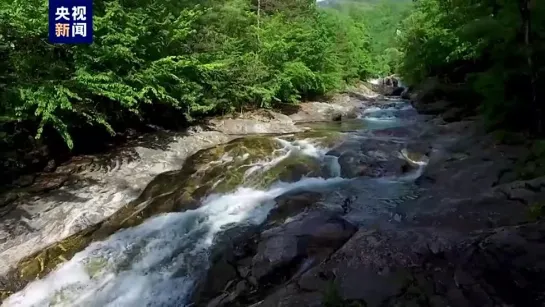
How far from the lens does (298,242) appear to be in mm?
6332

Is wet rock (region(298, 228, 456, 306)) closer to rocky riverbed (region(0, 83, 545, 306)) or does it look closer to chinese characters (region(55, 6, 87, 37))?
rocky riverbed (region(0, 83, 545, 306))

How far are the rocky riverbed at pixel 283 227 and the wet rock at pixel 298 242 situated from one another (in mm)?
23

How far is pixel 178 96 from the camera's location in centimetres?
1321

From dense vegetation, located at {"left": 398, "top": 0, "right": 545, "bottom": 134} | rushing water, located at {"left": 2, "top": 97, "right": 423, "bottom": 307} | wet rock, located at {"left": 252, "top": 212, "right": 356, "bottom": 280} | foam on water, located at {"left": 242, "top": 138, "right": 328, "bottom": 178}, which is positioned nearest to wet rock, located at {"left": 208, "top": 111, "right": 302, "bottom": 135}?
foam on water, located at {"left": 242, "top": 138, "right": 328, "bottom": 178}

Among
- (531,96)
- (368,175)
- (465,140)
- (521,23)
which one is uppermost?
(521,23)

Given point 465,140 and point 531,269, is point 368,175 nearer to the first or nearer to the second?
point 465,140

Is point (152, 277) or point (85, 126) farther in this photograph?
point (85, 126)

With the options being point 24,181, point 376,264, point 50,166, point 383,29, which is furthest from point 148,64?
point 383,29

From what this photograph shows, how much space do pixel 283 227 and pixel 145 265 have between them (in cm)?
266

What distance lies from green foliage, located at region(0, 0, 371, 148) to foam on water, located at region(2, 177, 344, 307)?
2987mm

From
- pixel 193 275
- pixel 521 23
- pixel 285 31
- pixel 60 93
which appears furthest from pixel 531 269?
pixel 285 31

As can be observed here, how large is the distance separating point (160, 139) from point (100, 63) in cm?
321

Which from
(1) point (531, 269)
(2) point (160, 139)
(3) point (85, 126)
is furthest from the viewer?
(2) point (160, 139)

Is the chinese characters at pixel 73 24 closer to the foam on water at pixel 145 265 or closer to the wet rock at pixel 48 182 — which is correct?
the wet rock at pixel 48 182
